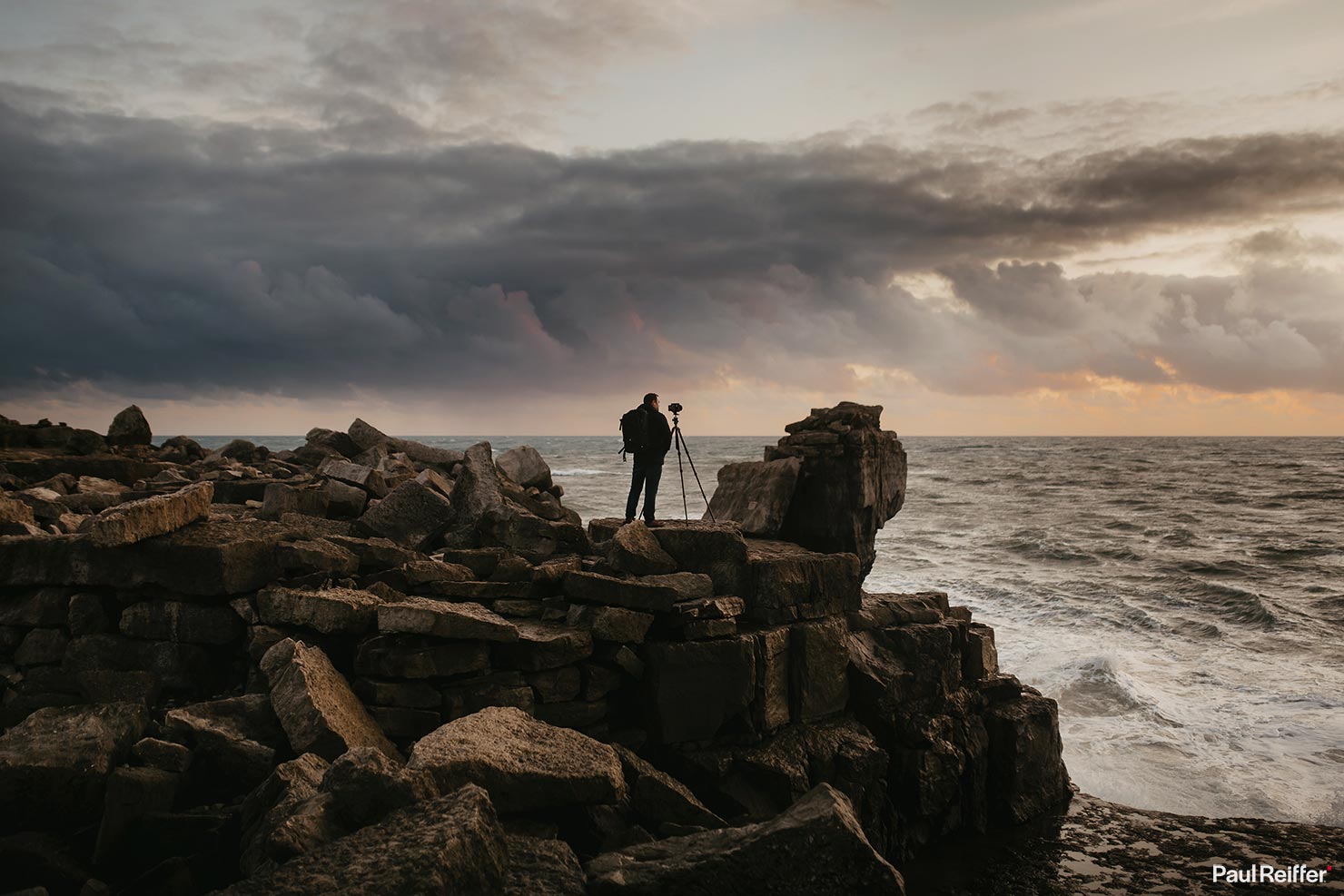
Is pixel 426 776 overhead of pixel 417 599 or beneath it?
beneath

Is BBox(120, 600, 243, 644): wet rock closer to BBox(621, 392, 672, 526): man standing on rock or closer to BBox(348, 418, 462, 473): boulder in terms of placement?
BBox(621, 392, 672, 526): man standing on rock

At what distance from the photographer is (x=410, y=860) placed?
159 inches

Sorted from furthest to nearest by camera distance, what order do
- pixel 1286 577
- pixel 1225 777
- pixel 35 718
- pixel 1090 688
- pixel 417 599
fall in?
pixel 1286 577, pixel 1090 688, pixel 1225 777, pixel 417 599, pixel 35 718

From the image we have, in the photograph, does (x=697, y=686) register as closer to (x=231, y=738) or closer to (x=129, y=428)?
(x=231, y=738)

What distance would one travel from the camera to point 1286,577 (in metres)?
22.8

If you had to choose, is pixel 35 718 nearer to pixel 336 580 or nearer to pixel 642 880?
pixel 336 580

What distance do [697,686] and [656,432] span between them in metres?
4.49

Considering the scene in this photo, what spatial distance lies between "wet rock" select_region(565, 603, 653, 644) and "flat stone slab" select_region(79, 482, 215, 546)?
3842mm

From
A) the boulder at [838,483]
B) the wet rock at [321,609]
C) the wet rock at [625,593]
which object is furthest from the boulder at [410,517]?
the boulder at [838,483]

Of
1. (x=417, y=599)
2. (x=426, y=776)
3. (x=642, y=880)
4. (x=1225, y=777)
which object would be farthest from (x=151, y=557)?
(x=1225, y=777)

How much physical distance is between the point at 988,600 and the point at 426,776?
17.7 m

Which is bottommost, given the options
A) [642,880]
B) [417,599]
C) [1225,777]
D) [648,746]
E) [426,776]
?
[1225,777]

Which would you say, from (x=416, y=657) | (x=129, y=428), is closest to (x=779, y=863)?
(x=416, y=657)

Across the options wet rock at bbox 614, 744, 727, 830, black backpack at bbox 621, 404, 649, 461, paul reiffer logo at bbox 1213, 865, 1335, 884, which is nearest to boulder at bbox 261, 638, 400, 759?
wet rock at bbox 614, 744, 727, 830
